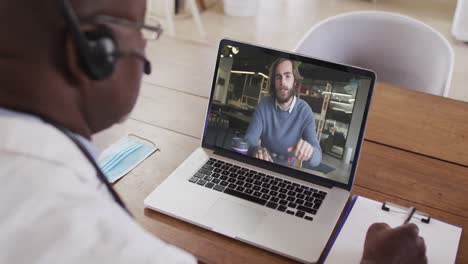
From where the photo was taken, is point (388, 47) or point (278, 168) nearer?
point (278, 168)

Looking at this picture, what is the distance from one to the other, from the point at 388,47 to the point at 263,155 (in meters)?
0.87

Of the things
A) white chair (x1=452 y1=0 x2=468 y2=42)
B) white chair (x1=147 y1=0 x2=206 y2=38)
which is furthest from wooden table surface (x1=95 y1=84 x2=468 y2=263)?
white chair (x1=452 y1=0 x2=468 y2=42)

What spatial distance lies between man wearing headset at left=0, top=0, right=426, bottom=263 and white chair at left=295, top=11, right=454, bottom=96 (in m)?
1.16

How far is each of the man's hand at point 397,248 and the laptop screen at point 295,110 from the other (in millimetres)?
209

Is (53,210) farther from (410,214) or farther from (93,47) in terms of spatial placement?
(410,214)

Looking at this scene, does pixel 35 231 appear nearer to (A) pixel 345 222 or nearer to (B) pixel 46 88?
(B) pixel 46 88

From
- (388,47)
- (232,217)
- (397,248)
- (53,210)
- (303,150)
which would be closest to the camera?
(53,210)

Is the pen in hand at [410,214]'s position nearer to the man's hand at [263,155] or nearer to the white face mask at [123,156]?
the man's hand at [263,155]

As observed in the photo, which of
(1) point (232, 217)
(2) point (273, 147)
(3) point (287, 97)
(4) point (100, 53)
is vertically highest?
(4) point (100, 53)

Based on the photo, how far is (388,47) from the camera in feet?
5.84

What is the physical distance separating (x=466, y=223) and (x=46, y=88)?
0.83 metres

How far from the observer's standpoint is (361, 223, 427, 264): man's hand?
2.83ft

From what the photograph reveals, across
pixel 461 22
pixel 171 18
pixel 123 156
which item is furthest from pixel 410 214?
pixel 461 22

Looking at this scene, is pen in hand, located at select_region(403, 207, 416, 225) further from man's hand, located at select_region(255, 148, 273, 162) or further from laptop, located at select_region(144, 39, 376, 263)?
man's hand, located at select_region(255, 148, 273, 162)
